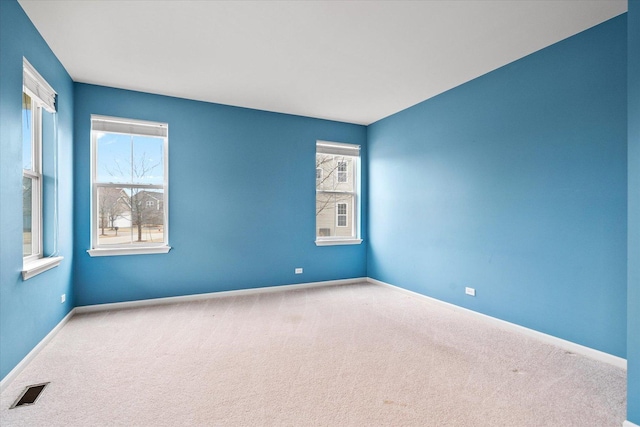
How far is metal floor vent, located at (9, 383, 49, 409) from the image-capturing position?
208cm

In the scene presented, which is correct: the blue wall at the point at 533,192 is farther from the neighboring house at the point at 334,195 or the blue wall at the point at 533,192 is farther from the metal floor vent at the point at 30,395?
the metal floor vent at the point at 30,395

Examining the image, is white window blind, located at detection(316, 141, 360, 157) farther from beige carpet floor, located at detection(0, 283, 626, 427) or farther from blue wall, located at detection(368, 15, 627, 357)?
beige carpet floor, located at detection(0, 283, 626, 427)

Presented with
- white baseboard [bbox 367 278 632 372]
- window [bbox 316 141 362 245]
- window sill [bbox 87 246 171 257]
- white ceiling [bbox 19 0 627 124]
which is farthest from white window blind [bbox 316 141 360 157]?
white baseboard [bbox 367 278 632 372]

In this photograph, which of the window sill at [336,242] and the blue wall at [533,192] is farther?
the window sill at [336,242]

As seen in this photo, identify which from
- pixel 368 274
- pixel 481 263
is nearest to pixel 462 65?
pixel 481 263

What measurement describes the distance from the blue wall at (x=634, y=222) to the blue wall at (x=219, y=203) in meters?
3.92

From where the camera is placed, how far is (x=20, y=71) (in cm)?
248

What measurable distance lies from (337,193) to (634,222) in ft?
13.3

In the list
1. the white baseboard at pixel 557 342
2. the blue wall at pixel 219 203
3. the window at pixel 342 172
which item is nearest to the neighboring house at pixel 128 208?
the blue wall at pixel 219 203

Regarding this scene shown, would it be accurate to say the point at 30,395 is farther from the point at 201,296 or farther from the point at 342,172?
the point at 342,172

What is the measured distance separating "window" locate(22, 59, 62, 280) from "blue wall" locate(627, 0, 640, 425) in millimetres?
4158

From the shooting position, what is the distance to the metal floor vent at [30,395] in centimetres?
208

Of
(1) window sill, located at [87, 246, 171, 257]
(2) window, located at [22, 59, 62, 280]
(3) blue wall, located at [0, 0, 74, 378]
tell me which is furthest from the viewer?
(1) window sill, located at [87, 246, 171, 257]

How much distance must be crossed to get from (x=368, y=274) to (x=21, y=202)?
4.63 metres
